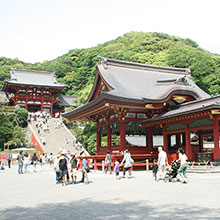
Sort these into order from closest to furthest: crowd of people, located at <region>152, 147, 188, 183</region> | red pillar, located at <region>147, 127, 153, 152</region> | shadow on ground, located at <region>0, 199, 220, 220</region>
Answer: shadow on ground, located at <region>0, 199, 220, 220</region> < crowd of people, located at <region>152, 147, 188, 183</region> < red pillar, located at <region>147, 127, 153, 152</region>

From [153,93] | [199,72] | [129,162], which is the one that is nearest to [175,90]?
[153,93]

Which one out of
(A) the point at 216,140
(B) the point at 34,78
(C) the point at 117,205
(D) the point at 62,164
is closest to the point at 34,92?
(B) the point at 34,78

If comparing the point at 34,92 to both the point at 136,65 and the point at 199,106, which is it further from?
the point at 199,106

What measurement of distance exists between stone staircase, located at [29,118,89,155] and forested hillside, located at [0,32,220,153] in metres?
2.29

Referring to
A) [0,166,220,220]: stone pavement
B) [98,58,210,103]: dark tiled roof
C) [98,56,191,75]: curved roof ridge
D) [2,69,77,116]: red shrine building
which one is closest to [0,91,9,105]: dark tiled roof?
[2,69,77,116]: red shrine building

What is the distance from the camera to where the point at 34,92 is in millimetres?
57438

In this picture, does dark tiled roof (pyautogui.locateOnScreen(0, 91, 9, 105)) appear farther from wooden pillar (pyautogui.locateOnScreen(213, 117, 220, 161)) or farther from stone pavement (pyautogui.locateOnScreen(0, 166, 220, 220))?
stone pavement (pyautogui.locateOnScreen(0, 166, 220, 220))

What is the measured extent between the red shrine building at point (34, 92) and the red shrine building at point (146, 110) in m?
33.0

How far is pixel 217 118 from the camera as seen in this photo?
1614 cm

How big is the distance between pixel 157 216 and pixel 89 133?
2885cm

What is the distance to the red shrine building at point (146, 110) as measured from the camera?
58.5 ft

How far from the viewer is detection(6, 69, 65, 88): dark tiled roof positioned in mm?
58794

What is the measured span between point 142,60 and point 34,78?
82.7 feet

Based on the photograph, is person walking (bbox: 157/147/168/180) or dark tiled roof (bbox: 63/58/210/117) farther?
dark tiled roof (bbox: 63/58/210/117)
